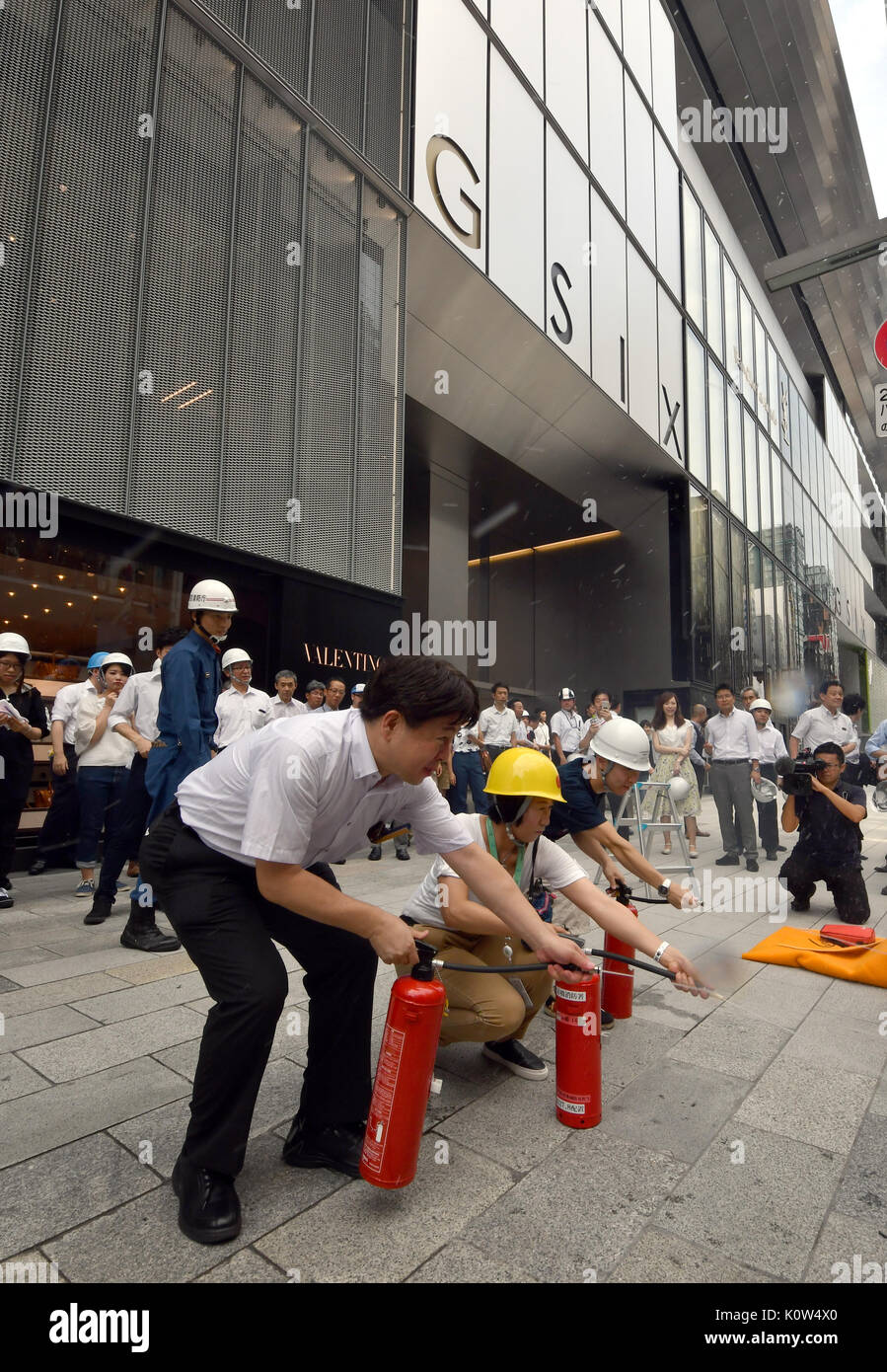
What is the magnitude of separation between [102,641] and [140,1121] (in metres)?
6.30

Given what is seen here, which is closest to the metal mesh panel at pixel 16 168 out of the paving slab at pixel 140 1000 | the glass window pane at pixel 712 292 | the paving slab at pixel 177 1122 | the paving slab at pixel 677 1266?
the paving slab at pixel 140 1000

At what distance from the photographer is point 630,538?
19.3 m

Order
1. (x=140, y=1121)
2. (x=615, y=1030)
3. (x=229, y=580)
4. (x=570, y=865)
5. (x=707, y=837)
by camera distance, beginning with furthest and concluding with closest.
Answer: (x=707, y=837)
(x=229, y=580)
(x=615, y=1030)
(x=570, y=865)
(x=140, y=1121)

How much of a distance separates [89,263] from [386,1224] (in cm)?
692

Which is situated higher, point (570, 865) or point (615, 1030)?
point (570, 865)

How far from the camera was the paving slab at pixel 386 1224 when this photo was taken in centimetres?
175

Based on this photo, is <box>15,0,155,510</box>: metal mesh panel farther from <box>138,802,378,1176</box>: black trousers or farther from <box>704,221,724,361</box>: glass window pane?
<box>704,221,724,361</box>: glass window pane

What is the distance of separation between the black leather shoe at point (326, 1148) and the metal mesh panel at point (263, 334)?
19.2ft

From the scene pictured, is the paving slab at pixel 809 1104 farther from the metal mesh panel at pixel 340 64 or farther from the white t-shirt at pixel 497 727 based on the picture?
the metal mesh panel at pixel 340 64

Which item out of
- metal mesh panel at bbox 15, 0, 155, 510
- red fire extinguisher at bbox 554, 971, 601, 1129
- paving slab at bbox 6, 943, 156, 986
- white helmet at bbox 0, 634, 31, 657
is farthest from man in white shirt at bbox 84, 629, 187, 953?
red fire extinguisher at bbox 554, 971, 601, 1129

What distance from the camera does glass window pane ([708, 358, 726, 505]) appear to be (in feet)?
61.9

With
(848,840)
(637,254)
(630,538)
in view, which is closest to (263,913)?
(848,840)

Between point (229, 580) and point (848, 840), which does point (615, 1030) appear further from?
point (229, 580)

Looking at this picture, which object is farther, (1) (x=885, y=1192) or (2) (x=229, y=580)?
(2) (x=229, y=580)
